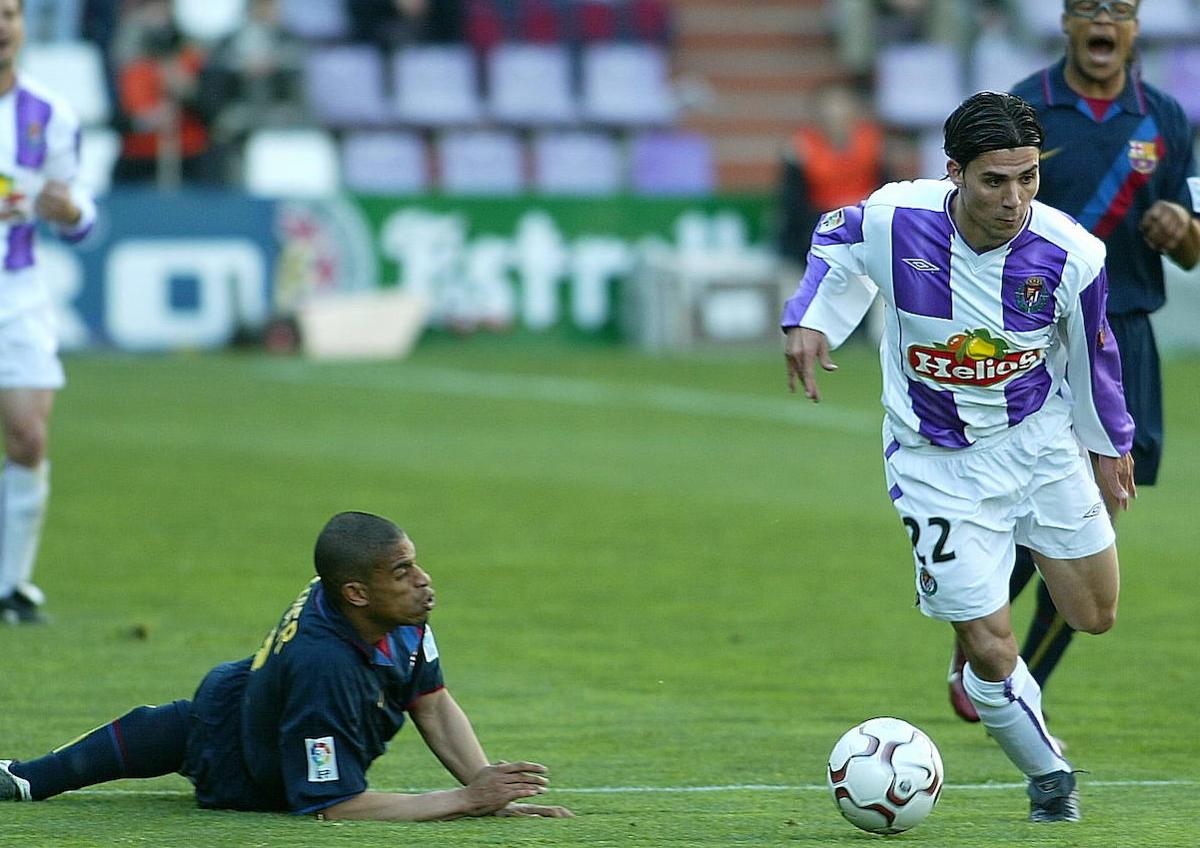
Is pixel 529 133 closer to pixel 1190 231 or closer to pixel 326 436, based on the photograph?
pixel 326 436

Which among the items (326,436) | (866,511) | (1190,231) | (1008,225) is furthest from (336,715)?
(326,436)

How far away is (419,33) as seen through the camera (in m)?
21.7

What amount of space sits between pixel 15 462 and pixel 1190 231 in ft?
14.3

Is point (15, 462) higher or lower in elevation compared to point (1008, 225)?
lower

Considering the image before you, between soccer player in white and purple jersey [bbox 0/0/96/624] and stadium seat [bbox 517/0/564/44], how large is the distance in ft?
47.4

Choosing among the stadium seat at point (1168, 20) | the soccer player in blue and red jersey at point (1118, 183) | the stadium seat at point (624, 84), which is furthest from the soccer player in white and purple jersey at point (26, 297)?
the stadium seat at point (1168, 20)

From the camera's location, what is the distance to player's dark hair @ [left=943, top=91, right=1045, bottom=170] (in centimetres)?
500

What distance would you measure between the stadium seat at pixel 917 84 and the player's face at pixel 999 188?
57.0ft

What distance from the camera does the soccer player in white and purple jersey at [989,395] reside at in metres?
5.22

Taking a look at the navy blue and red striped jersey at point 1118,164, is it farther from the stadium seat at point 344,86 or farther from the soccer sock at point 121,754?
the stadium seat at point 344,86

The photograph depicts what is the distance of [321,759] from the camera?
5023 mm

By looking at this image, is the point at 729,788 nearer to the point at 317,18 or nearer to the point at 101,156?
the point at 101,156

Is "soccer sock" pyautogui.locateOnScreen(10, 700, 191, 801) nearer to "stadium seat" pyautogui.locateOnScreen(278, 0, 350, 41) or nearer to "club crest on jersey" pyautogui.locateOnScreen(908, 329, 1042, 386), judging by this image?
"club crest on jersey" pyautogui.locateOnScreen(908, 329, 1042, 386)

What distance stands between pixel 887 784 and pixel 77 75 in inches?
644
